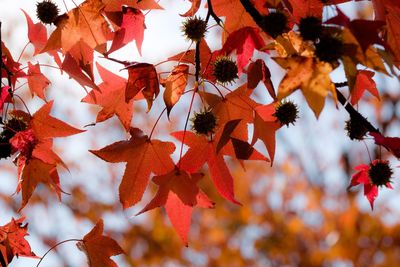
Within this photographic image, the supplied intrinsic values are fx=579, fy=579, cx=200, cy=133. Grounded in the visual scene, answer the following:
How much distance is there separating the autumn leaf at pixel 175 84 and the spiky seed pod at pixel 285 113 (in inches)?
9.4

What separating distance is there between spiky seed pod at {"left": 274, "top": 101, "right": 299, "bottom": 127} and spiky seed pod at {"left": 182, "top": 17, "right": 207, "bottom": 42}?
270mm

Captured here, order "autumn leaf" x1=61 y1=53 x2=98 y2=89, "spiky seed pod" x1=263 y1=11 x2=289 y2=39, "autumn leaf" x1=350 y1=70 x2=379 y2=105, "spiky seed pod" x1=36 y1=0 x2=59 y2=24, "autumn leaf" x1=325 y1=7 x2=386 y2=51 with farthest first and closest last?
1. "spiky seed pod" x1=36 y1=0 x2=59 y2=24
2. "autumn leaf" x1=350 y1=70 x2=379 y2=105
3. "autumn leaf" x1=61 y1=53 x2=98 y2=89
4. "spiky seed pod" x1=263 y1=11 x2=289 y2=39
5. "autumn leaf" x1=325 y1=7 x2=386 y2=51

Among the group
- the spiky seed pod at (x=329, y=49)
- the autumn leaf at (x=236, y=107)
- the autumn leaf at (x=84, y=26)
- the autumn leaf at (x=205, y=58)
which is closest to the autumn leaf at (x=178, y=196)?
the autumn leaf at (x=236, y=107)

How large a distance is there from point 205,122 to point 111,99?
250mm

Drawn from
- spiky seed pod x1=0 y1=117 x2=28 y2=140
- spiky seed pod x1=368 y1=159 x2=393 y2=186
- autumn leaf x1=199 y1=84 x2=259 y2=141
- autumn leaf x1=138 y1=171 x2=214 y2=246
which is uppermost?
autumn leaf x1=199 y1=84 x2=259 y2=141

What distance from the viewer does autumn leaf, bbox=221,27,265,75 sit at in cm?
128

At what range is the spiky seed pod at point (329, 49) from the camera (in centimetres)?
101

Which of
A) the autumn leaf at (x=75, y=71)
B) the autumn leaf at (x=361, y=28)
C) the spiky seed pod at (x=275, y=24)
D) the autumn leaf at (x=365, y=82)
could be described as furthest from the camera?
the autumn leaf at (x=365, y=82)

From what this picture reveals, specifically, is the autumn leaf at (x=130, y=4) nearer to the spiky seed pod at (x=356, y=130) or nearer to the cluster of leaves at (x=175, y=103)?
the cluster of leaves at (x=175, y=103)

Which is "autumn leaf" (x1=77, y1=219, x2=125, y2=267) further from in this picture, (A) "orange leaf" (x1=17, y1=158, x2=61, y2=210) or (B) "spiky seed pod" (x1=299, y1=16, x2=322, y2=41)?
(B) "spiky seed pod" (x1=299, y1=16, x2=322, y2=41)

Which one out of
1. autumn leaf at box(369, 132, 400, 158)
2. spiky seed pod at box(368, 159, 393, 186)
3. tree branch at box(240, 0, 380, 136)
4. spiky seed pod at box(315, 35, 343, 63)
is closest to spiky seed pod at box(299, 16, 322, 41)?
spiky seed pod at box(315, 35, 343, 63)

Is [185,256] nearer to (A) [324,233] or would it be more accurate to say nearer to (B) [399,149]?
(A) [324,233]

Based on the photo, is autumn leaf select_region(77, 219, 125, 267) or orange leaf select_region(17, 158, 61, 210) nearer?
orange leaf select_region(17, 158, 61, 210)

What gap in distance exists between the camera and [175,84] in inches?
53.7
